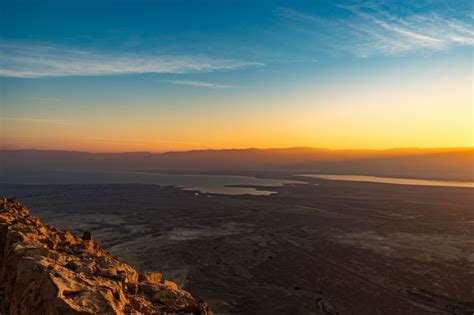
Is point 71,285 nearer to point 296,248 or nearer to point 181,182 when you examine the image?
point 296,248

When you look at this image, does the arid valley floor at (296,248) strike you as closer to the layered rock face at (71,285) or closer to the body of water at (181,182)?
the layered rock face at (71,285)

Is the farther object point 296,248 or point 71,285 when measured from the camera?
point 296,248

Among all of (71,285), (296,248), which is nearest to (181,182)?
(296,248)

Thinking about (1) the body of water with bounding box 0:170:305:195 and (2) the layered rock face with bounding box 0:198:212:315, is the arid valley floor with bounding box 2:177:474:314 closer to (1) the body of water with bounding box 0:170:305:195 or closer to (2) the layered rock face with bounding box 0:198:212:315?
(2) the layered rock face with bounding box 0:198:212:315

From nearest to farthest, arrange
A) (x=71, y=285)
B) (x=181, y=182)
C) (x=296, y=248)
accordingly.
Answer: (x=71, y=285) < (x=296, y=248) < (x=181, y=182)

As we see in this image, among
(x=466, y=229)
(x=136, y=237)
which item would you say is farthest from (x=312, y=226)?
(x=136, y=237)

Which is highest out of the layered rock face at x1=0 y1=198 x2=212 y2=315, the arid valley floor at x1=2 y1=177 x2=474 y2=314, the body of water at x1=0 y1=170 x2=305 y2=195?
the layered rock face at x1=0 y1=198 x2=212 y2=315

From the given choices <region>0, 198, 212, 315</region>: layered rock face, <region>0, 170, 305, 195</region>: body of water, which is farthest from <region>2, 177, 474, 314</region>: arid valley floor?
<region>0, 170, 305, 195</region>: body of water
